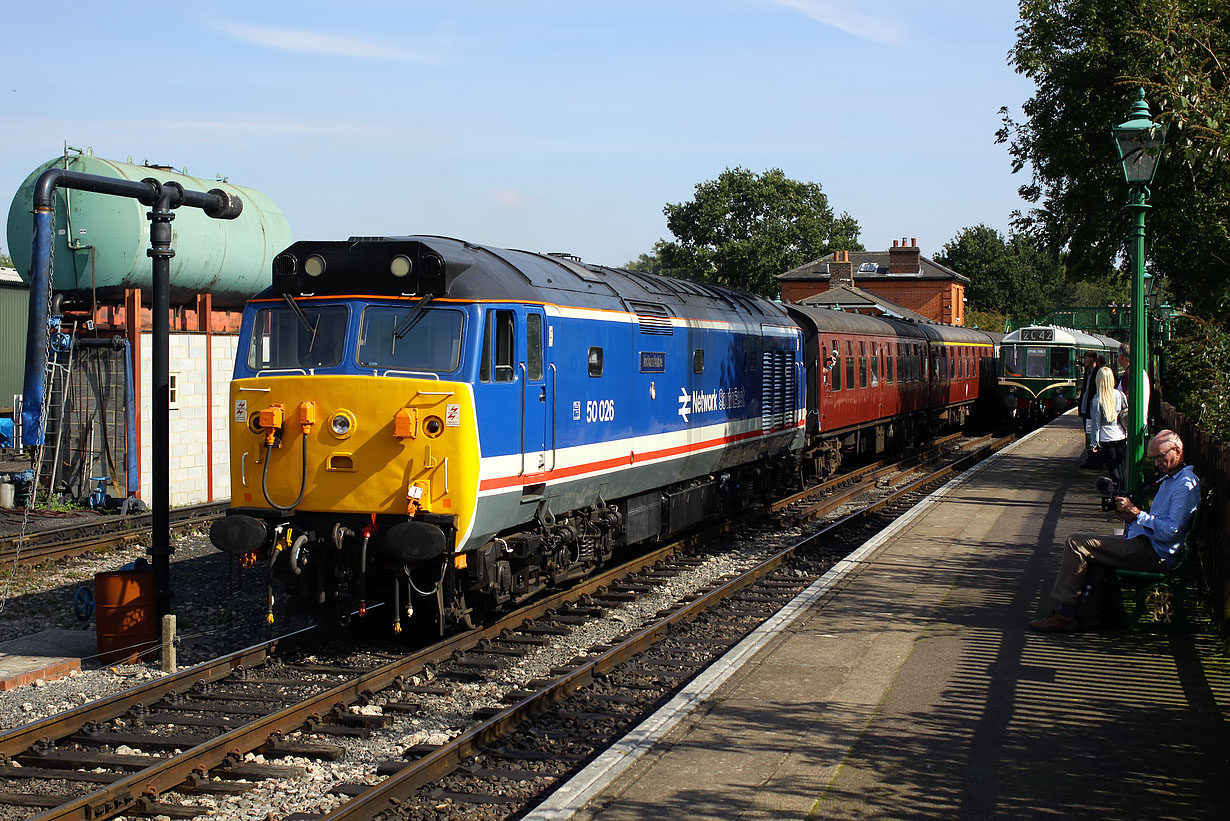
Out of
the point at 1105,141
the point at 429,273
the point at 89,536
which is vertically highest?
the point at 1105,141

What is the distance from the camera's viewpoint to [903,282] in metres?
76.2

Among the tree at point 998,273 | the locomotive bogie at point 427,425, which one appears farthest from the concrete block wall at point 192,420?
Answer: the tree at point 998,273

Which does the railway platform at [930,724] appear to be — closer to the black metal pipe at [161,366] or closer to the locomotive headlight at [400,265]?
the locomotive headlight at [400,265]

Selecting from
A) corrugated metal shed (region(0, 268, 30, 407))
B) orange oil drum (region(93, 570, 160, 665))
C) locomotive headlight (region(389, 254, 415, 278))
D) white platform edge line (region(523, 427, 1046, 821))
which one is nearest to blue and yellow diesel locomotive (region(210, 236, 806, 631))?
locomotive headlight (region(389, 254, 415, 278))

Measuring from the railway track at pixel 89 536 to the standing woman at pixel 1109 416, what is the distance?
1265cm

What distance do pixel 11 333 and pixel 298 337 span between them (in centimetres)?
2240

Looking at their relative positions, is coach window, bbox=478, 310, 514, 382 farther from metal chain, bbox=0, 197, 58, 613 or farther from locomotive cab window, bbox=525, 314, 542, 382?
metal chain, bbox=0, 197, 58, 613

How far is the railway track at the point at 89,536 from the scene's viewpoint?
13570mm

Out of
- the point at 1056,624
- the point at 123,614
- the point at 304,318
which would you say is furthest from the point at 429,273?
the point at 1056,624

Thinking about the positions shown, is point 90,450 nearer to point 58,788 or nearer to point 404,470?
point 404,470

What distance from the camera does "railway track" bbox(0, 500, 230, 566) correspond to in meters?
13.6

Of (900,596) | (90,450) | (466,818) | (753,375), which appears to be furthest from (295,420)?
(90,450)

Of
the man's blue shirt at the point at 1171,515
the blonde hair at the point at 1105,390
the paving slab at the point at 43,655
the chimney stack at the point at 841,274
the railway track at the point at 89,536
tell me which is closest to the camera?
the man's blue shirt at the point at 1171,515

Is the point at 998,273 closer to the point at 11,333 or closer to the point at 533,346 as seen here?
the point at 11,333
